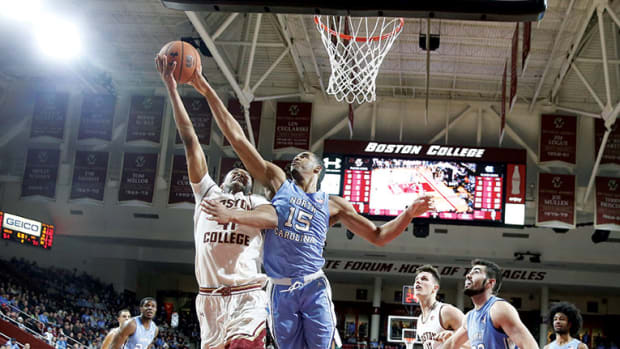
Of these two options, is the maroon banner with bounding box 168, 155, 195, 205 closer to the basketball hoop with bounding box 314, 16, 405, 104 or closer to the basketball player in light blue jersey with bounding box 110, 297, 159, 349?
the basketball hoop with bounding box 314, 16, 405, 104

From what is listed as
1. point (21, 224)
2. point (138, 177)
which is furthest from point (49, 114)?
point (21, 224)

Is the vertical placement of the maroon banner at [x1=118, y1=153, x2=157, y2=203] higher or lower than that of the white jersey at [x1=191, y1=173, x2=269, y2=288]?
higher

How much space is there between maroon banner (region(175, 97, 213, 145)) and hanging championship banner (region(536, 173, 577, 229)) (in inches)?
353

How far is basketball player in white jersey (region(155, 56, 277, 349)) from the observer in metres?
4.74

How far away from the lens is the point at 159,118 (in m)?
19.2

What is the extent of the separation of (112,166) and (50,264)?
608cm

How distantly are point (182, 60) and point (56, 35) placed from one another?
12824mm

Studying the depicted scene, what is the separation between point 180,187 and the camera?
1878cm

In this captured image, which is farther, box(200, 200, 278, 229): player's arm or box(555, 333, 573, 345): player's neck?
box(555, 333, 573, 345): player's neck

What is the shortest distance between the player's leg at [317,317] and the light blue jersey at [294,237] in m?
0.13

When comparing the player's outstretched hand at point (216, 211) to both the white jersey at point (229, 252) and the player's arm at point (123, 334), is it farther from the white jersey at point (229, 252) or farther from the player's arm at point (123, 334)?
the player's arm at point (123, 334)

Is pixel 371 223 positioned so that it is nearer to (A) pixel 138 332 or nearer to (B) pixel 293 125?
(A) pixel 138 332

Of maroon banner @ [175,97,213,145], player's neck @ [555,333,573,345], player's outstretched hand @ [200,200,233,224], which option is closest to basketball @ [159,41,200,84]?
player's outstretched hand @ [200,200,233,224]

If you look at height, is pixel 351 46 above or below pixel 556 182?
above
